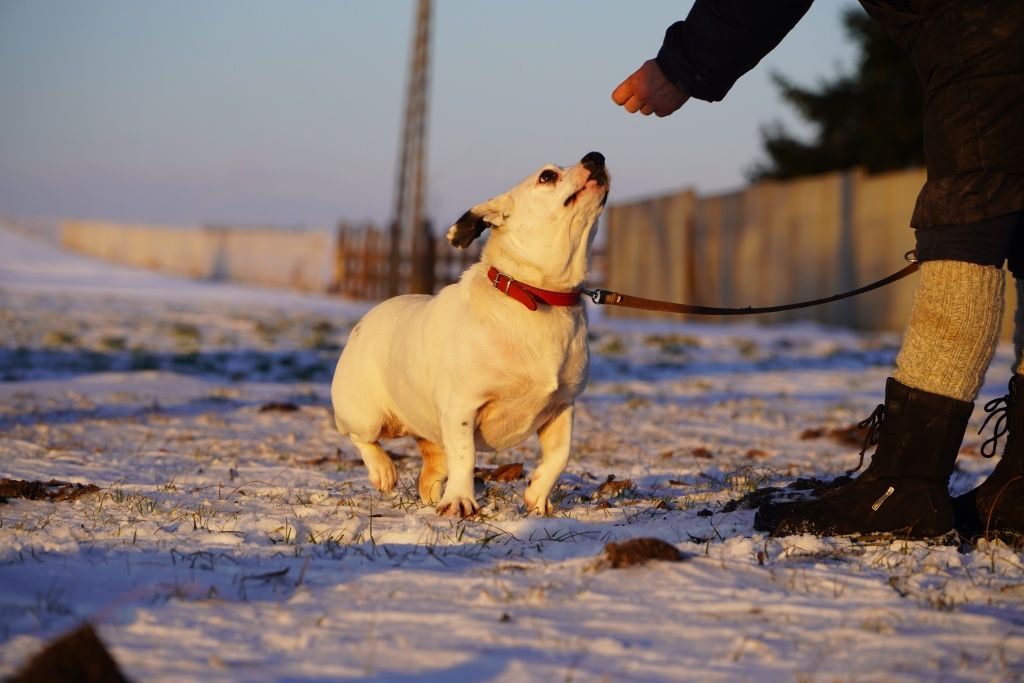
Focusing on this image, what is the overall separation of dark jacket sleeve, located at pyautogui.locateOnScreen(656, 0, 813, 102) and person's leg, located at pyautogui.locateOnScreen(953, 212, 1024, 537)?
994mm

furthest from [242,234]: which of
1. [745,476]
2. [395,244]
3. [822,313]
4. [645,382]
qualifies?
[745,476]

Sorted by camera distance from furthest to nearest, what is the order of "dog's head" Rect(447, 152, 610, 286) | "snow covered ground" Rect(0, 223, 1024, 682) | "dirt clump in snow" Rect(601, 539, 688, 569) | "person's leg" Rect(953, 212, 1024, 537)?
"dog's head" Rect(447, 152, 610, 286) → "person's leg" Rect(953, 212, 1024, 537) → "dirt clump in snow" Rect(601, 539, 688, 569) → "snow covered ground" Rect(0, 223, 1024, 682)

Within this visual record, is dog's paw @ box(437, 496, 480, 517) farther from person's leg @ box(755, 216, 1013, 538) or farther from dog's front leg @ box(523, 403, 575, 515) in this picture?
person's leg @ box(755, 216, 1013, 538)

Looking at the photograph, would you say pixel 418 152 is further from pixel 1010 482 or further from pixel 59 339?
pixel 1010 482

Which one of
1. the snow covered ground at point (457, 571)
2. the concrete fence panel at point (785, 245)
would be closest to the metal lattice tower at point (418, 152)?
the concrete fence panel at point (785, 245)

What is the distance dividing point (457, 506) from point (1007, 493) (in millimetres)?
1786

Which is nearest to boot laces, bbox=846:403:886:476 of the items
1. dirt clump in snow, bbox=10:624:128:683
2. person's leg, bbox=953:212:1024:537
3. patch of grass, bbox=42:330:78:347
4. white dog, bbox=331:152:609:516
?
person's leg, bbox=953:212:1024:537

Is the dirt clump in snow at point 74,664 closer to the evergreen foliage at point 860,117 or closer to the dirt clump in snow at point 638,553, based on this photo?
the dirt clump in snow at point 638,553

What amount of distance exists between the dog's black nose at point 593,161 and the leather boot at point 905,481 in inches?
56.7

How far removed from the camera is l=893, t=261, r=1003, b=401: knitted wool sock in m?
3.38

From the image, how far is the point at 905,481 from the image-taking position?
11.5ft

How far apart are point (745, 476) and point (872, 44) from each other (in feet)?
78.3

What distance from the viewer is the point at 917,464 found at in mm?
3473

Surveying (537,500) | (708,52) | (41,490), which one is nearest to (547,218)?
(708,52)
